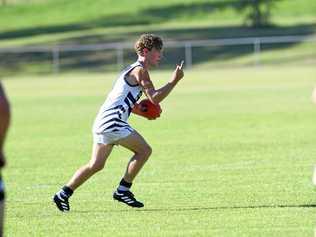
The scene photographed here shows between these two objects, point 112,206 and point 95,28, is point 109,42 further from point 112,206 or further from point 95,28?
point 112,206

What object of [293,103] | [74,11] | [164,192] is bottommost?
[74,11]

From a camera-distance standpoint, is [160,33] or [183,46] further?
[160,33]

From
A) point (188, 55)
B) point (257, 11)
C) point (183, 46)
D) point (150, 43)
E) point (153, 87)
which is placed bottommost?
point (188, 55)

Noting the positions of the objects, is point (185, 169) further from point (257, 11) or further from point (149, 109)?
point (257, 11)

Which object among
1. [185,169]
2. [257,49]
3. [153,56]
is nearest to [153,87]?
[153,56]

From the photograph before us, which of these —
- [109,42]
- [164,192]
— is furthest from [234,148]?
[109,42]

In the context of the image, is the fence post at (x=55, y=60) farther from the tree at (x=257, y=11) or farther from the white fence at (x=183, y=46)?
the tree at (x=257, y=11)

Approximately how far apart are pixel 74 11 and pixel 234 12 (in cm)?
1296

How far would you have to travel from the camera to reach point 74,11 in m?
73.4

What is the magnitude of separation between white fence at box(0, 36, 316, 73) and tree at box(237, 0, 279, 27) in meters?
3.96

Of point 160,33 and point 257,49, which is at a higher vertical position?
point 257,49

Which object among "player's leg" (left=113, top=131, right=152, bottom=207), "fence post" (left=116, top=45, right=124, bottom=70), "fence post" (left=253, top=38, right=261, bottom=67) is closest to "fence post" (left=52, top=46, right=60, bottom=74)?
"fence post" (left=116, top=45, right=124, bottom=70)

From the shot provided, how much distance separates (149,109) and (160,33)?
46551 mm

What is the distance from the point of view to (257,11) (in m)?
57.4
